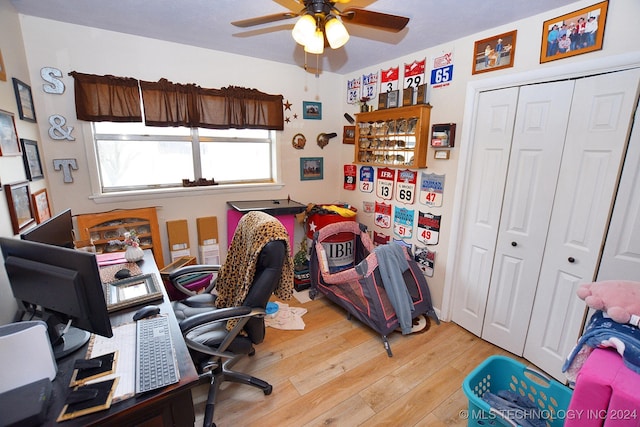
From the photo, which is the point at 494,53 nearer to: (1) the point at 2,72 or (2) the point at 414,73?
(2) the point at 414,73

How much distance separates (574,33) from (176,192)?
3.16 metres

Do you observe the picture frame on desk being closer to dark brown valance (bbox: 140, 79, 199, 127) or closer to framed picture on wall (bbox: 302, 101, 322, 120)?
dark brown valance (bbox: 140, 79, 199, 127)

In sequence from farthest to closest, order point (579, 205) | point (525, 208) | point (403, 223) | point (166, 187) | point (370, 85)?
point (370, 85) → point (403, 223) → point (166, 187) → point (525, 208) → point (579, 205)

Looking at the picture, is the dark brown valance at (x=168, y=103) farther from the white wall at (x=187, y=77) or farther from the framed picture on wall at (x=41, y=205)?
the framed picture on wall at (x=41, y=205)

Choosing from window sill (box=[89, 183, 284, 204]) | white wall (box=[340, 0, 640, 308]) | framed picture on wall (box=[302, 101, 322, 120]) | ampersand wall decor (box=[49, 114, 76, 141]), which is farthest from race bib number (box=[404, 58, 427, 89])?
ampersand wall decor (box=[49, 114, 76, 141])

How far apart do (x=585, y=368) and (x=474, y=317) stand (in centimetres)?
154

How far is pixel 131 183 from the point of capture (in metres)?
2.61

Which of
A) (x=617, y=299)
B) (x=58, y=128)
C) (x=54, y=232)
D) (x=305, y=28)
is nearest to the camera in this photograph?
(x=617, y=299)

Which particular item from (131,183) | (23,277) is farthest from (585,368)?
(131,183)

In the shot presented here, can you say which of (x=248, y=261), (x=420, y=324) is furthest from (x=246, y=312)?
(x=420, y=324)

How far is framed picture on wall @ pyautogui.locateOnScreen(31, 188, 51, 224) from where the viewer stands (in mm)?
1806

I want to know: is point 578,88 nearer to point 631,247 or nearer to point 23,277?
point 631,247

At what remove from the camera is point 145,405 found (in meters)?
0.87

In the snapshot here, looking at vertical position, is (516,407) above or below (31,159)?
below
